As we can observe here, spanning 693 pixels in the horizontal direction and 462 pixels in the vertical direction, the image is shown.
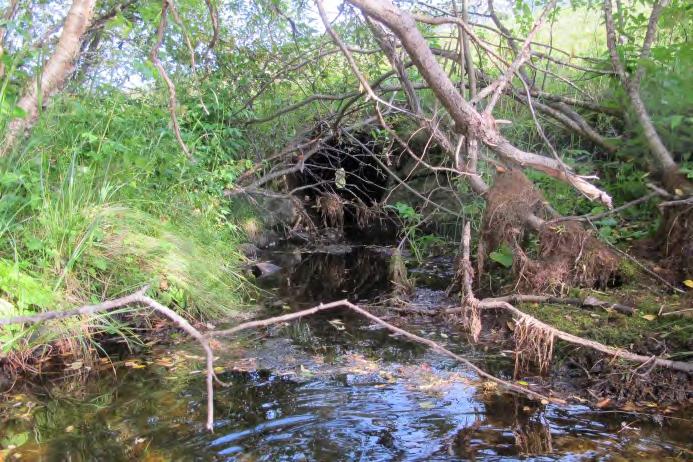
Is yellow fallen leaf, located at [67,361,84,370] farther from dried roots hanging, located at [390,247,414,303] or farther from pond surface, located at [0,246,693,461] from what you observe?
dried roots hanging, located at [390,247,414,303]

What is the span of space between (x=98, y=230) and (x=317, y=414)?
2.13 meters

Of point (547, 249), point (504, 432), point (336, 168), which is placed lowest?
point (504, 432)

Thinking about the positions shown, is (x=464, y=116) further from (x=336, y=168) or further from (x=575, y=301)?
(x=336, y=168)

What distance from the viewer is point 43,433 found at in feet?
9.83

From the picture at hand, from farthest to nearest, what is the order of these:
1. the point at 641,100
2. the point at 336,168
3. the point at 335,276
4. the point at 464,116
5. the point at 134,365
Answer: the point at 336,168 → the point at 335,276 → the point at 641,100 → the point at 464,116 → the point at 134,365

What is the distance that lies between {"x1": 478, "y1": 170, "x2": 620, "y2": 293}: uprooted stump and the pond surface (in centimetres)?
82

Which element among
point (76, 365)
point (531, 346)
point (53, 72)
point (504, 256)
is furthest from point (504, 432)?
point (53, 72)

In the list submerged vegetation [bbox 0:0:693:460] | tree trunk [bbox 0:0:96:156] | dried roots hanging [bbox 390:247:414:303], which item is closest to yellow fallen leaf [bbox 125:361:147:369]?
submerged vegetation [bbox 0:0:693:460]

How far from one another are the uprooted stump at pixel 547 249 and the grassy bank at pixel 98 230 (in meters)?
2.40

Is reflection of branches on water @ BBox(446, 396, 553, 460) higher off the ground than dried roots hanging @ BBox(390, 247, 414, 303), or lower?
lower

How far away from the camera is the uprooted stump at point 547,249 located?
4.62 metres

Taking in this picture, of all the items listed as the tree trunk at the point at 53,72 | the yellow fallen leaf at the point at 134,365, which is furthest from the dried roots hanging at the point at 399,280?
the tree trunk at the point at 53,72

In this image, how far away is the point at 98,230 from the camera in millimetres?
4211

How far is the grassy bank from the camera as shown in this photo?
3.82 metres
